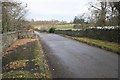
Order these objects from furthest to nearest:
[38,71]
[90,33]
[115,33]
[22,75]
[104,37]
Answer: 1. [90,33]
2. [104,37]
3. [115,33]
4. [38,71]
5. [22,75]

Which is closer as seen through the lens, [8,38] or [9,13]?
[8,38]

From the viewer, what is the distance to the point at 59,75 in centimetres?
1220

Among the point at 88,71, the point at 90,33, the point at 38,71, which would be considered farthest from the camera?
the point at 90,33

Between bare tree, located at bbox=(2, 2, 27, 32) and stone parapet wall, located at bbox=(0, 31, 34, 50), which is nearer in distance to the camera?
stone parapet wall, located at bbox=(0, 31, 34, 50)

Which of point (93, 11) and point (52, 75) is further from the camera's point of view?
point (93, 11)

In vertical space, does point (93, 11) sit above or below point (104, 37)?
above

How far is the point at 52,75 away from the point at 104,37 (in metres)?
24.2

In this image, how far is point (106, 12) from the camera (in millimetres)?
47625

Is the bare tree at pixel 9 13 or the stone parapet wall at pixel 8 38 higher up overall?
the bare tree at pixel 9 13

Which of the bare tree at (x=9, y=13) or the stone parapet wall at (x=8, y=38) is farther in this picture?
the bare tree at (x=9, y=13)

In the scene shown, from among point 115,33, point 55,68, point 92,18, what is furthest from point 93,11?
point 55,68

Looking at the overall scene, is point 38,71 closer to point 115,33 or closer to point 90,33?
point 115,33

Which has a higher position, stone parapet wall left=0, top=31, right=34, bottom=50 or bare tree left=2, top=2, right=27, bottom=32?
bare tree left=2, top=2, right=27, bottom=32

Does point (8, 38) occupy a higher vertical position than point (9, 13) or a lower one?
lower
